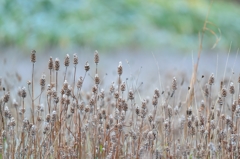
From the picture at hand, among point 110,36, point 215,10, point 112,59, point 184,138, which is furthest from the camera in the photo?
point 215,10

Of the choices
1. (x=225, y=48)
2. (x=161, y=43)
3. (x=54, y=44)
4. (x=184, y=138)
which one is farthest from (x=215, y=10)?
(x=184, y=138)

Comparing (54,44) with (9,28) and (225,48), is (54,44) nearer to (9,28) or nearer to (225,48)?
(9,28)

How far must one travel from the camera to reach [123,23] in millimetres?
9055

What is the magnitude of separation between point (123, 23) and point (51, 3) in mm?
1361

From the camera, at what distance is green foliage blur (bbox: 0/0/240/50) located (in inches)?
331

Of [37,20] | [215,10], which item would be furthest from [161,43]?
[215,10]

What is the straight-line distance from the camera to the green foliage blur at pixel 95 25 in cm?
841

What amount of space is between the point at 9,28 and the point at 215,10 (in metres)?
5.73

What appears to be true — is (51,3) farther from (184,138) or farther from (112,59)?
(184,138)

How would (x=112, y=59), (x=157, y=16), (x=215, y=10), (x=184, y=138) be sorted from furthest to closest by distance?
1. (x=215, y=10)
2. (x=157, y=16)
3. (x=112, y=59)
4. (x=184, y=138)

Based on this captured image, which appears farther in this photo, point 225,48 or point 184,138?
point 225,48

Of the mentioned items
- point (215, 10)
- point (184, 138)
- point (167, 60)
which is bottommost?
point (184, 138)

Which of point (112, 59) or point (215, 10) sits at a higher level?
point (215, 10)

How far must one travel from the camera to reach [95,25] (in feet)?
28.5
